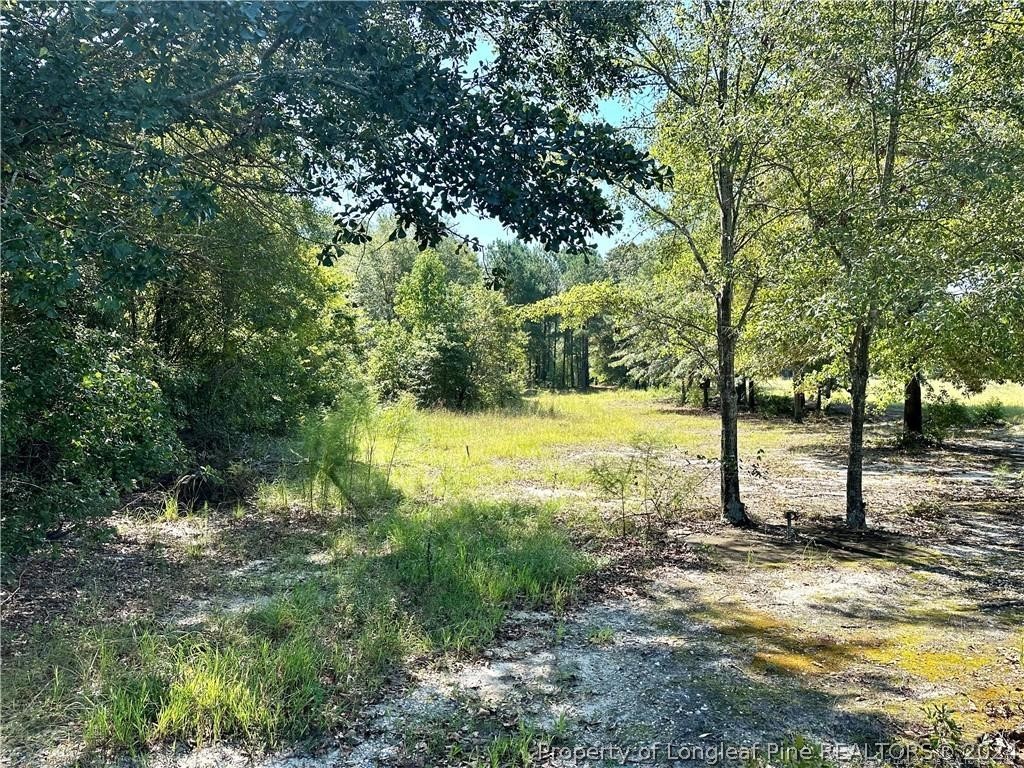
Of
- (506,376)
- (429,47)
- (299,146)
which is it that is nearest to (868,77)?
(429,47)

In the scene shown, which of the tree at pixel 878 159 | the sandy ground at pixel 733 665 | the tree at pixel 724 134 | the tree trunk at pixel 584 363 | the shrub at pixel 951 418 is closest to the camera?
the sandy ground at pixel 733 665

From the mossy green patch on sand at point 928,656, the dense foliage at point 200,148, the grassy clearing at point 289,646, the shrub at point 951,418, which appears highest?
the dense foliage at point 200,148

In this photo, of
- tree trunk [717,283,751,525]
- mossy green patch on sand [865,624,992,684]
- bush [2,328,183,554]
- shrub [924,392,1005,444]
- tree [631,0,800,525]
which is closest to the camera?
mossy green patch on sand [865,624,992,684]

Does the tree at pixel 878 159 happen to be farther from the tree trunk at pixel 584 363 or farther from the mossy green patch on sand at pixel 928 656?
the tree trunk at pixel 584 363

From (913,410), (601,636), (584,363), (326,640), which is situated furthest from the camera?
(584,363)

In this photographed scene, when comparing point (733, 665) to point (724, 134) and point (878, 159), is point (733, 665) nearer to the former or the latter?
point (724, 134)

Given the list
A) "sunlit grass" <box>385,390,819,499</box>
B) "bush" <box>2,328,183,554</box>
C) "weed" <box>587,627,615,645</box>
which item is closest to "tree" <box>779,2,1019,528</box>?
"weed" <box>587,627,615,645</box>

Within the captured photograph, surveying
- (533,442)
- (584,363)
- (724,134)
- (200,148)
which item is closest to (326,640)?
(200,148)

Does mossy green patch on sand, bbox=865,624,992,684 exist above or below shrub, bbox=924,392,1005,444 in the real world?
below

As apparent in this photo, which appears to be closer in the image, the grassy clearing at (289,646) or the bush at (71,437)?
the grassy clearing at (289,646)

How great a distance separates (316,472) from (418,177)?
517 centimetres

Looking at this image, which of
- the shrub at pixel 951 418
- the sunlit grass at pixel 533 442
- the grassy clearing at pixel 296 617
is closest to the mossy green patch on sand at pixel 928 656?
the grassy clearing at pixel 296 617

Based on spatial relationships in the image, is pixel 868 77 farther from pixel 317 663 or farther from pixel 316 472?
pixel 316 472

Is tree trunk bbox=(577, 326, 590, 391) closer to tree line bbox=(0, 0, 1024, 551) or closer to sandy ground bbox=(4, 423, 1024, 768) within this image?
tree line bbox=(0, 0, 1024, 551)
